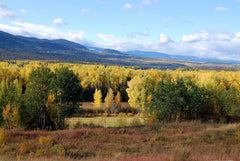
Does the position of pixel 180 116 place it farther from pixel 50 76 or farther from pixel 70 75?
pixel 50 76

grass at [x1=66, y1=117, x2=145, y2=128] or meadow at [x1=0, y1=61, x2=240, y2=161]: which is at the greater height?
meadow at [x1=0, y1=61, x2=240, y2=161]

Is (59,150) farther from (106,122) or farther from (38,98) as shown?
(106,122)

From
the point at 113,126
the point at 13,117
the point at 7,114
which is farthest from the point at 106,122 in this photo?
the point at 7,114

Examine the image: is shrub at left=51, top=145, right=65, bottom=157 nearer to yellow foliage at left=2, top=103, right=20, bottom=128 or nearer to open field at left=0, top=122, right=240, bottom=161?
open field at left=0, top=122, right=240, bottom=161

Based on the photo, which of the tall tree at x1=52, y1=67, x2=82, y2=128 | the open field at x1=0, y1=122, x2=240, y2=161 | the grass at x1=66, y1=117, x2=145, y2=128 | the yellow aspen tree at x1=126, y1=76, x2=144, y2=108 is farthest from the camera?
the yellow aspen tree at x1=126, y1=76, x2=144, y2=108

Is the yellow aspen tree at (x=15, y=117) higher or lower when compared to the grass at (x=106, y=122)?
higher

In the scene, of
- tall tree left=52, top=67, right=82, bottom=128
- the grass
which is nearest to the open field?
the grass

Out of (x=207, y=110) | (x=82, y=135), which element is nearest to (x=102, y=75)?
(x=207, y=110)

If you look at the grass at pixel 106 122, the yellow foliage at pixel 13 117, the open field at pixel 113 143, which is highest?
the open field at pixel 113 143

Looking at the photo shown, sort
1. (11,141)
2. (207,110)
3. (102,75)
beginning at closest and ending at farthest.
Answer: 1. (11,141)
2. (207,110)
3. (102,75)

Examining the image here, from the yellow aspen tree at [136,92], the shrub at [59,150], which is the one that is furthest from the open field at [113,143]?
the yellow aspen tree at [136,92]

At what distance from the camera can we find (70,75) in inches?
1220

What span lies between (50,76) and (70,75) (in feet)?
16.0

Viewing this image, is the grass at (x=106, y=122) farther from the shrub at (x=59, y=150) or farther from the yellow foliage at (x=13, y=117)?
the shrub at (x=59, y=150)
